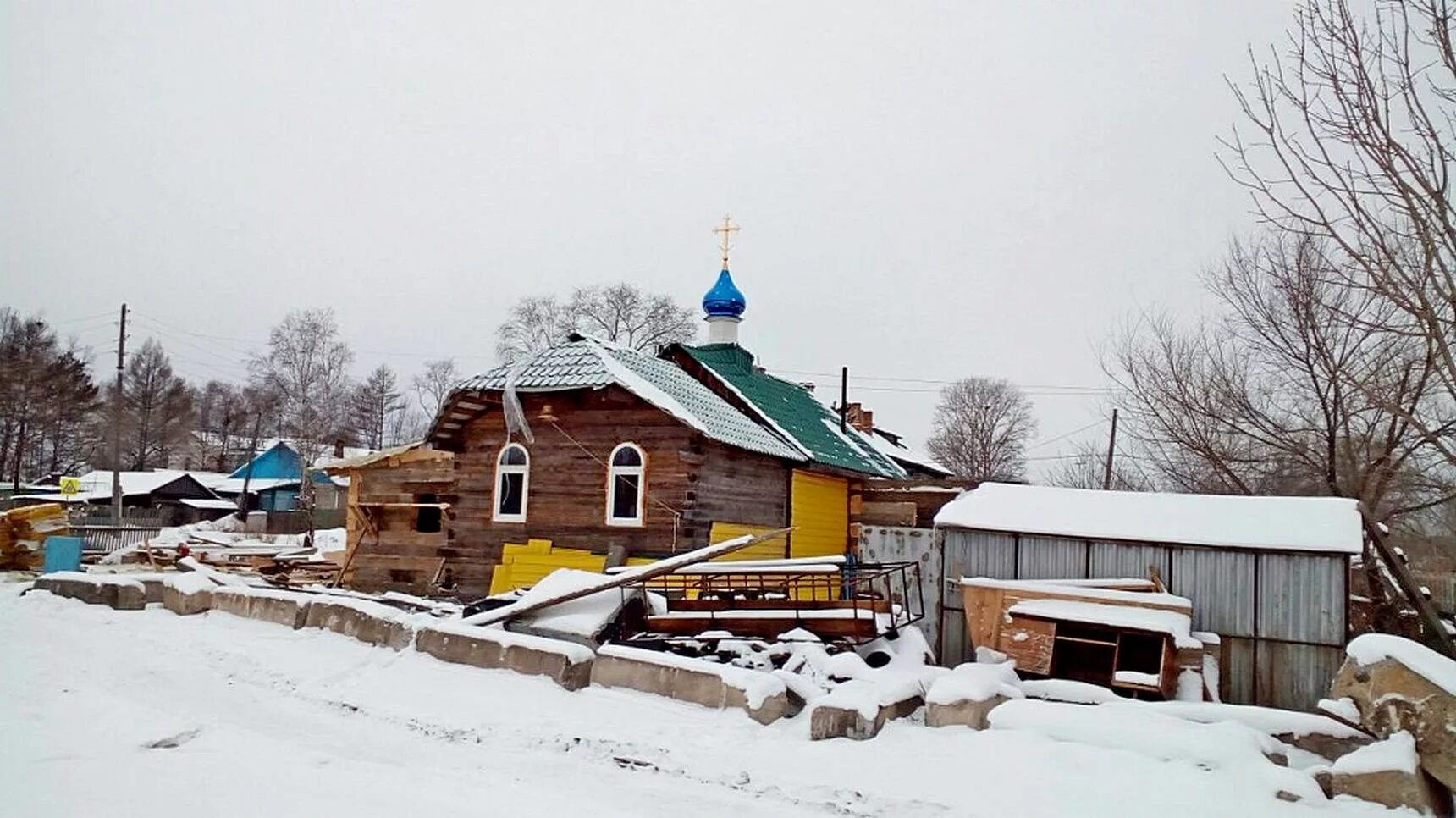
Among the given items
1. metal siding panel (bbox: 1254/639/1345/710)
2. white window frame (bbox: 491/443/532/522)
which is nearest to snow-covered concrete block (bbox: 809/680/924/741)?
metal siding panel (bbox: 1254/639/1345/710)

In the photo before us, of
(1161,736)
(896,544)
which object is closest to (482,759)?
(1161,736)

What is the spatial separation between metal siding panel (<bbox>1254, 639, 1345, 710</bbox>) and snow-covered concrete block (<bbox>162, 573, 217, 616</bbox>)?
46.9 ft

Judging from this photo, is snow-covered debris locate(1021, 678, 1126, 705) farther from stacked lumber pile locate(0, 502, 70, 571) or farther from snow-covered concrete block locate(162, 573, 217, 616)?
stacked lumber pile locate(0, 502, 70, 571)

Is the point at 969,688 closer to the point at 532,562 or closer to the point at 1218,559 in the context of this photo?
the point at 1218,559

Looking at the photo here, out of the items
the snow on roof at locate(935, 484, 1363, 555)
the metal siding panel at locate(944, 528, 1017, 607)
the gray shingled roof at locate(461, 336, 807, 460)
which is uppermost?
the gray shingled roof at locate(461, 336, 807, 460)

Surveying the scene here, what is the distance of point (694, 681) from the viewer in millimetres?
9539

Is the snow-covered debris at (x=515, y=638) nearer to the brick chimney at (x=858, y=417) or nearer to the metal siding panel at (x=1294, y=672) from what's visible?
the metal siding panel at (x=1294, y=672)

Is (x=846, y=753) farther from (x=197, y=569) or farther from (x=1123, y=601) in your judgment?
(x=197, y=569)

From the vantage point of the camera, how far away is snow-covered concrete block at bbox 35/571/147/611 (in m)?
15.5

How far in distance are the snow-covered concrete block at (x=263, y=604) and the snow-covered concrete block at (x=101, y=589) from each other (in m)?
1.50

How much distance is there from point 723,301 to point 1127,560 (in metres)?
15.6

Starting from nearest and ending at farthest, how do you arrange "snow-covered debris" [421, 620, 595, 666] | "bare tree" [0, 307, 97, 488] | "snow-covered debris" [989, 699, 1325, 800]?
"snow-covered debris" [989, 699, 1325, 800] < "snow-covered debris" [421, 620, 595, 666] < "bare tree" [0, 307, 97, 488]

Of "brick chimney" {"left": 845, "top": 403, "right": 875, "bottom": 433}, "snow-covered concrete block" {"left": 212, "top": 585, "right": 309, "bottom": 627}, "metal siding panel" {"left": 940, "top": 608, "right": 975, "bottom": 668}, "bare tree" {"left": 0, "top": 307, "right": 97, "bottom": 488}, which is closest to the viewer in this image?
"metal siding panel" {"left": 940, "top": 608, "right": 975, "bottom": 668}

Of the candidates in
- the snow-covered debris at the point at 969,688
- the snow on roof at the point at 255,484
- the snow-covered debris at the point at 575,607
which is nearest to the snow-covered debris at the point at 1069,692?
the snow-covered debris at the point at 969,688
